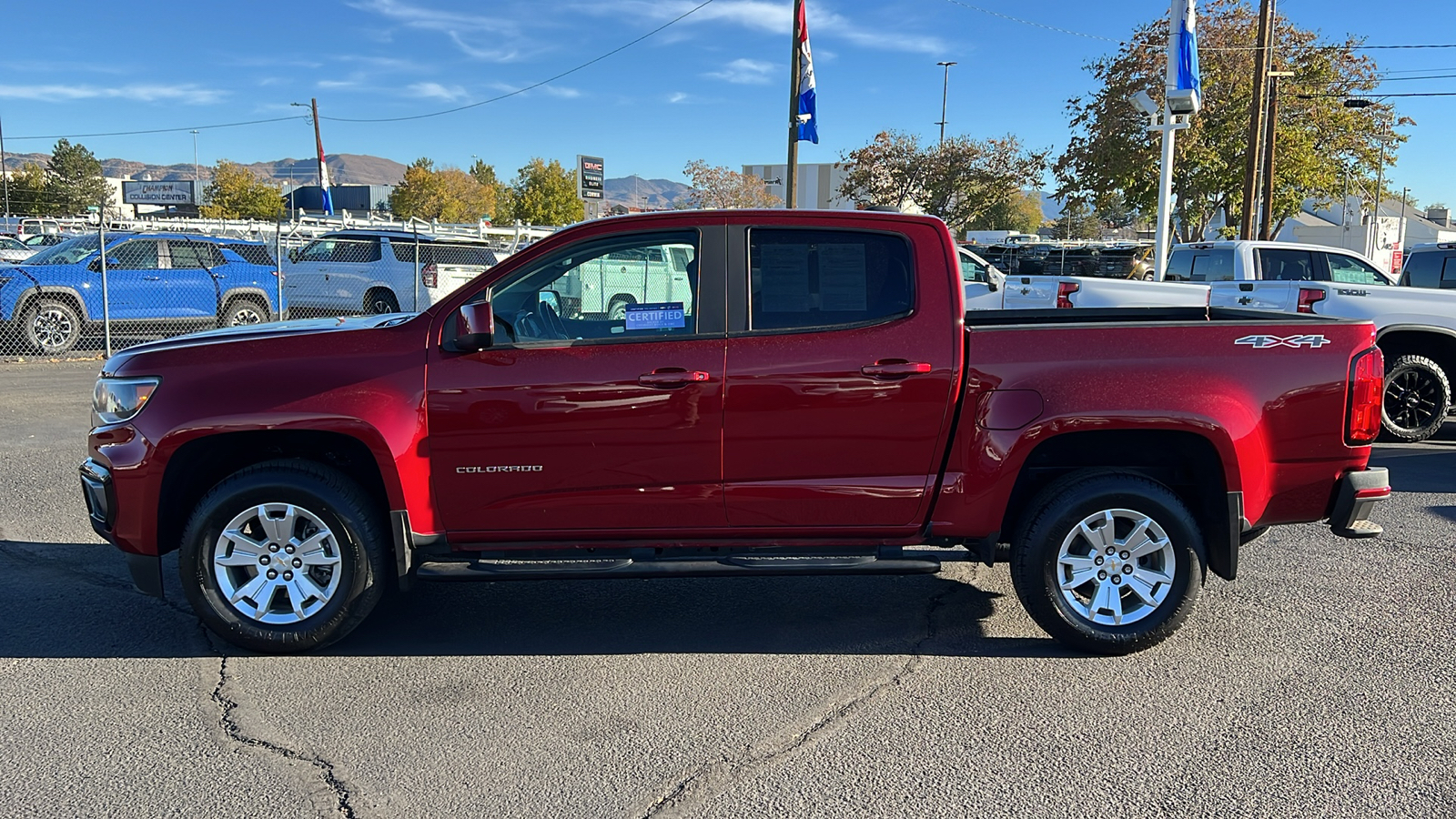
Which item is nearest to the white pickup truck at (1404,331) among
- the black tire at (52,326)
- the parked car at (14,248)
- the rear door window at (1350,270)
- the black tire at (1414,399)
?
the black tire at (1414,399)

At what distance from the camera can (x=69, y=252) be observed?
15180mm

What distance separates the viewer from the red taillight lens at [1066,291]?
11.2 m

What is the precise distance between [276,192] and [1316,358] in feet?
298

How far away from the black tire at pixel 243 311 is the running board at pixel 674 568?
13.1 m

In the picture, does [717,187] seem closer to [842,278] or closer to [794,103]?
[794,103]

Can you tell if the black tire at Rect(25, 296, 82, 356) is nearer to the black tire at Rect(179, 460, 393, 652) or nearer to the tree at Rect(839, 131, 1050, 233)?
the black tire at Rect(179, 460, 393, 652)

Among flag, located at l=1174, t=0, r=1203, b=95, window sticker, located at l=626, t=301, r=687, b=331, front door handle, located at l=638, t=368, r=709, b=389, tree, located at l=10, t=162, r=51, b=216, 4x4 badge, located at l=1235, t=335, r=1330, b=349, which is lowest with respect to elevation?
front door handle, located at l=638, t=368, r=709, b=389

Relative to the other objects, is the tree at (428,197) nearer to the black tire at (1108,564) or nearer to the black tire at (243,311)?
the black tire at (243,311)

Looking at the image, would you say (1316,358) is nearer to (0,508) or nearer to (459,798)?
(459,798)

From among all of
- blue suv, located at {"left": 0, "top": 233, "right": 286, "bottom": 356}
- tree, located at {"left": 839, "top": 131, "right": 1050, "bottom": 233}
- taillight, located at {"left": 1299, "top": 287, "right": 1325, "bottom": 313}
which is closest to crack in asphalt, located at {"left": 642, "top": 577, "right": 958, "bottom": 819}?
taillight, located at {"left": 1299, "top": 287, "right": 1325, "bottom": 313}

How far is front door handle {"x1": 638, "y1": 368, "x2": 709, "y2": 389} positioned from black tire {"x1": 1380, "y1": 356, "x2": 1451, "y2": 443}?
25.2 feet

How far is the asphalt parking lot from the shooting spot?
11.2 feet

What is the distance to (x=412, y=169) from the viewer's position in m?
84.2

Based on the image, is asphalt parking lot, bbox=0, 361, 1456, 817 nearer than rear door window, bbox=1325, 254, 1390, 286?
Yes
